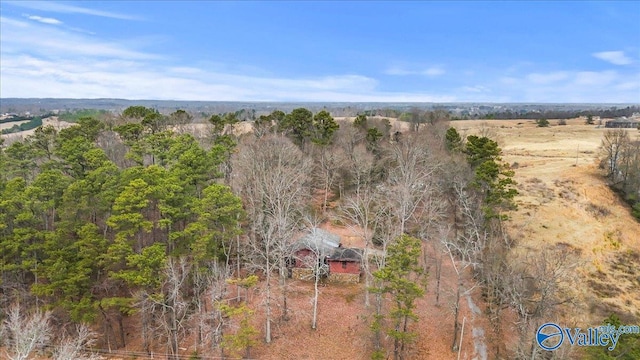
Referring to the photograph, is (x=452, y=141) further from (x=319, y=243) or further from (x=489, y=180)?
(x=319, y=243)

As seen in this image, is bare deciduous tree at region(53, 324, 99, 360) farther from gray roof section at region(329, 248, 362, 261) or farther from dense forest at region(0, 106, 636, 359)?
gray roof section at region(329, 248, 362, 261)

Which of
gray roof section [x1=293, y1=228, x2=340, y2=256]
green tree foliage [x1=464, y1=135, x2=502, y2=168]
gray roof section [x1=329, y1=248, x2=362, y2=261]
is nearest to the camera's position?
gray roof section [x1=293, y1=228, x2=340, y2=256]

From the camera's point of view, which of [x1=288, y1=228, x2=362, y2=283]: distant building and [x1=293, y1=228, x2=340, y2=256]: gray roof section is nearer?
[x1=293, y1=228, x2=340, y2=256]: gray roof section

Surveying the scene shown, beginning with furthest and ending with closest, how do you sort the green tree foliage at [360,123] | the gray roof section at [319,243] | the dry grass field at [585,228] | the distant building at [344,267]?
the green tree foliage at [360,123]
the distant building at [344,267]
the dry grass field at [585,228]
the gray roof section at [319,243]

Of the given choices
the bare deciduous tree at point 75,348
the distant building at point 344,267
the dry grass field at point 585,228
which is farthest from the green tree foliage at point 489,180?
the bare deciduous tree at point 75,348

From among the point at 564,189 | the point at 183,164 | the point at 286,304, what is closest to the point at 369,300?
the point at 286,304

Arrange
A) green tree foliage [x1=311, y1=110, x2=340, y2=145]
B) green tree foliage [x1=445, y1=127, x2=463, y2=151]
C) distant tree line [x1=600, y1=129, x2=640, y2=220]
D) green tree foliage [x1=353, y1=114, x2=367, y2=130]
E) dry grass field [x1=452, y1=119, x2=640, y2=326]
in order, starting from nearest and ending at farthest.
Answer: dry grass field [x1=452, y1=119, x2=640, y2=326] < distant tree line [x1=600, y1=129, x2=640, y2=220] < green tree foliage [x1=445, y1=127, x2=463, y2=151] < green tree foliage [x1=311, y1=110, x2=340, y2=145] < green tree foliage [x1=353, y1=114, x2=367, y2=130]

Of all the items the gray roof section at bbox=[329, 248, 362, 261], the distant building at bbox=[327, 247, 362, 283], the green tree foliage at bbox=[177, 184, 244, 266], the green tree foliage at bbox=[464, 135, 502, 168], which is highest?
the green tree foliage at bbox=[464, 135, 502, 168]

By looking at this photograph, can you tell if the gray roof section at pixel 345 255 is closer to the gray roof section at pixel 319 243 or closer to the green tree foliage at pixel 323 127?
the gray roof section at pixel 319 243

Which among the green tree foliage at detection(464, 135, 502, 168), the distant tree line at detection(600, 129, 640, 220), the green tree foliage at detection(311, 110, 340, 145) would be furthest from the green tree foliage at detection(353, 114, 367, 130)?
the distant tree line at detection(600, 129, 640, 220)
